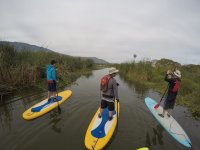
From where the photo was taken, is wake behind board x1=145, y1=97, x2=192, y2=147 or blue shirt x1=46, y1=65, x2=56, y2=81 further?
blue shirt x1=46, y1=65, x2=56, y2=81

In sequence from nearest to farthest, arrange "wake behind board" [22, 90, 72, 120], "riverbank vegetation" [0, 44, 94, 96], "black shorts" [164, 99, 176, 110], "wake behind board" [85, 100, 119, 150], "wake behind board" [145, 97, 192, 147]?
"wake behind board" [85, 100, 119, 150] → "wake behind board" [145, 97, 192, 147] → "wake behind board" [22, 90, 72, 120] → "black shorts" [164, 99, 176, 110] → "riverbank vegetation" [0, 44, 94, 96]

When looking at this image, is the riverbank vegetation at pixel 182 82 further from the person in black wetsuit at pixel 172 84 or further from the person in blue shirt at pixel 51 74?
the person in blue shirt at pixel 51 74

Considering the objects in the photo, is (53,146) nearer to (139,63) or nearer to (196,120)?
(196,120)

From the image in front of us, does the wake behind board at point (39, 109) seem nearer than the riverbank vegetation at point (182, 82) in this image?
Yes

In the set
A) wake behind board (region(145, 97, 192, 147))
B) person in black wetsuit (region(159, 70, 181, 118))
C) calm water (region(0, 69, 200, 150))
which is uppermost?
person in black wetsuit (region(159, 70, 181, 118))

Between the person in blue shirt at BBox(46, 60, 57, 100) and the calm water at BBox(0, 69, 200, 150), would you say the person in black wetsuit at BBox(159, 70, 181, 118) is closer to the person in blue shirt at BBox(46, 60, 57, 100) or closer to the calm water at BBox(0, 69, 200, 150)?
the calm water at BBox(0, 69, 200, 150)

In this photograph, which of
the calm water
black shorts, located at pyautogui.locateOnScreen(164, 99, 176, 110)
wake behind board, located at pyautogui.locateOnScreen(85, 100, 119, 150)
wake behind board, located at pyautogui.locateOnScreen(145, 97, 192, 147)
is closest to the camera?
wake behind board, located at pyautogui.locateOnScreen(85, 100, 119, 150)

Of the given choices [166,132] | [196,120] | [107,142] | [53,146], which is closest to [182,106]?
[196,120]

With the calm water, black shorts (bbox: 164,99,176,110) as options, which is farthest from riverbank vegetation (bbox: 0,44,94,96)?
black shorts (bbox: 164,99,176,110)

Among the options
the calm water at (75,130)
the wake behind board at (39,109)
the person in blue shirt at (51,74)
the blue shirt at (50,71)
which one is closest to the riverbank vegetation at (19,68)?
the calm water at (75,130)

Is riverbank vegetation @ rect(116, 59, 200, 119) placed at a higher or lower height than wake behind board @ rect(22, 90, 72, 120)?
higher

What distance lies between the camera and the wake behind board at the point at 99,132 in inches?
166

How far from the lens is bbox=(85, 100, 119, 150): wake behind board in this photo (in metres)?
4.22

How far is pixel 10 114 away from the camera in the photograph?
6473 mm
